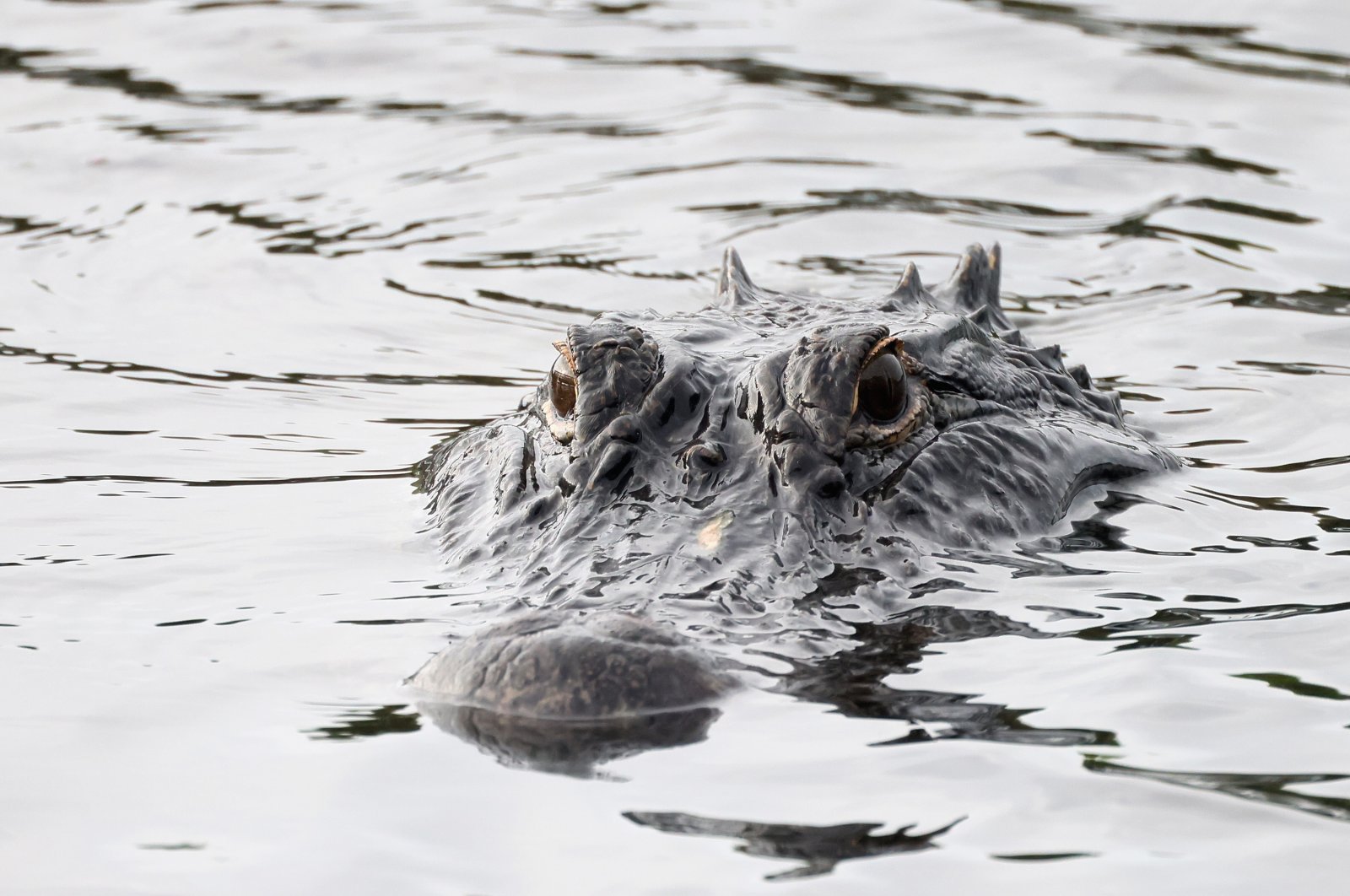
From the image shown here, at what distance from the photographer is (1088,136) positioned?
1188 centimetres

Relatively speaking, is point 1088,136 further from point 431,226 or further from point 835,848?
point 835,848

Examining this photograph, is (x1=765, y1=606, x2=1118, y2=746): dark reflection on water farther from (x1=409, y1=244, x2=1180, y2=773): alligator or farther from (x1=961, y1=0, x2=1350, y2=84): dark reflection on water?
(x1=961, y1=0, x2=1350, y2=84): dark reflection on water

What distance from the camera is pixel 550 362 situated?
28.3 feet

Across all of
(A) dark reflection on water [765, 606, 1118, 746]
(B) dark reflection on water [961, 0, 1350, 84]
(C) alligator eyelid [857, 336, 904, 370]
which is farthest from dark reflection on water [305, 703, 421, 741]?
(B) dark reflection on water [961, 0, 1350, 84]

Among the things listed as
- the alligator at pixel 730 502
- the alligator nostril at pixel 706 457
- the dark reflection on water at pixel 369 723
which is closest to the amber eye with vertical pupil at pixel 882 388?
the alligator at pixel 730 502

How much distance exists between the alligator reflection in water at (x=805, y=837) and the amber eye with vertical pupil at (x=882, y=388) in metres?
1.96

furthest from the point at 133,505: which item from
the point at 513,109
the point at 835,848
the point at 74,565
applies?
the point at 513,109

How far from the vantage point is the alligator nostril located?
5184mm

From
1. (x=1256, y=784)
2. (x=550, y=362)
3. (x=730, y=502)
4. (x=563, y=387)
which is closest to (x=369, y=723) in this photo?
(x=730, y=502)

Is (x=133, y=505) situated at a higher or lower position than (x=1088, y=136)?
lower

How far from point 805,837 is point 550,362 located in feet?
17.2

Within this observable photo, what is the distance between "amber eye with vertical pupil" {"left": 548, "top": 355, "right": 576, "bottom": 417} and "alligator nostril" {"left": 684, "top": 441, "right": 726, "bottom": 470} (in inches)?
19.9

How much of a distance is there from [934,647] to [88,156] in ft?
28.8

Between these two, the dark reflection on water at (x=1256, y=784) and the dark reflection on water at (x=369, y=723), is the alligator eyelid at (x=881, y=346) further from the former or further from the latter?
the dark reflection on water at (x=369, y=723)
